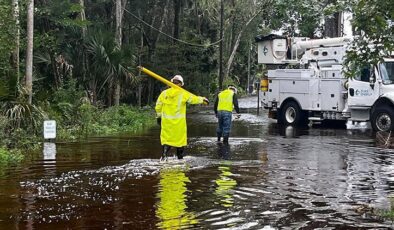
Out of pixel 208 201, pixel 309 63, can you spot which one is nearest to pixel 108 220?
pixel 208 201

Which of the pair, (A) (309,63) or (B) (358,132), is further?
(A) (309,63)

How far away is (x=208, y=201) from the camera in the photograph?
314 inches

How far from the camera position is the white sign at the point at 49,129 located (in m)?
15.1

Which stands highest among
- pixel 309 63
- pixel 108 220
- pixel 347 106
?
pixel 309 63

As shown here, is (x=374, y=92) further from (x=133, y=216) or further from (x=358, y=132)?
(x=133, y=216)

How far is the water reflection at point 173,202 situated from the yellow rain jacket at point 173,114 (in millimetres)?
1057

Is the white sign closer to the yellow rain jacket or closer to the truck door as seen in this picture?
the yellow rain jacket

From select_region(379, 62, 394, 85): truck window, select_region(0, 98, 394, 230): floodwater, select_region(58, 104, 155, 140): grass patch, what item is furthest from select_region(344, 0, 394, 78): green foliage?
select_region(379, 62, 394, 85): truck window

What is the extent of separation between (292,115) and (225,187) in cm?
1514

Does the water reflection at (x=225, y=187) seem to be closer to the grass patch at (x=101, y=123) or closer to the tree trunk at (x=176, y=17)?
the grass patch at (x=101, y=123)

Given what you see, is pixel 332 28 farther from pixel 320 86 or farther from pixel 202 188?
pixel 202 188

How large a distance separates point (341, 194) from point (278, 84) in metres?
15.8

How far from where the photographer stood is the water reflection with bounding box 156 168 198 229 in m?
6.76

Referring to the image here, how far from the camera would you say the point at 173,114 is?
Result: 37.8 feet
